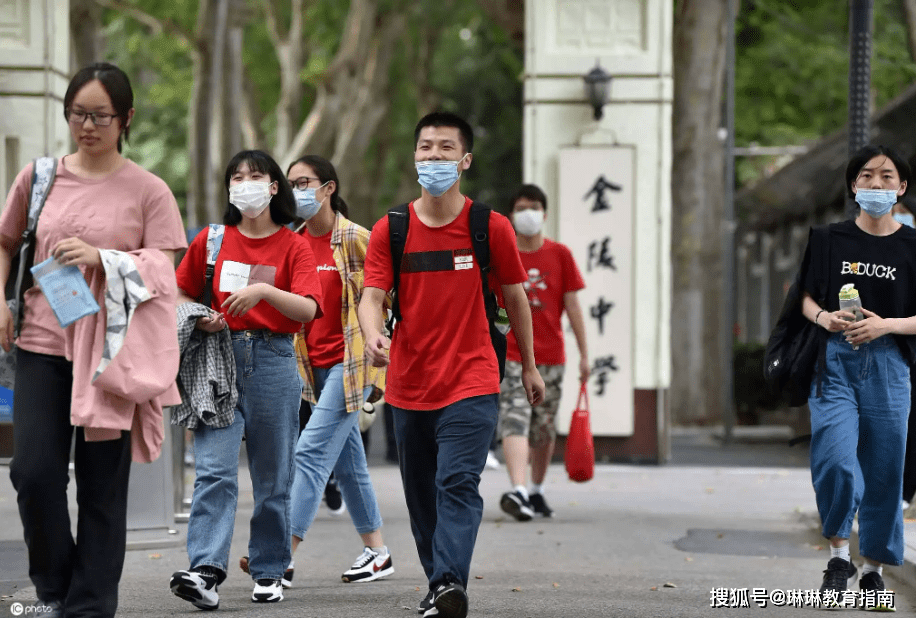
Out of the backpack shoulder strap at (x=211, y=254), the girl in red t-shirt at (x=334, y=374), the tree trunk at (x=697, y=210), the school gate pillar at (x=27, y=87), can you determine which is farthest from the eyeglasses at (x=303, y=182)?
the tree trunk at (x=697, y=210)

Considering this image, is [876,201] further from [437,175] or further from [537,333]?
[537,333]

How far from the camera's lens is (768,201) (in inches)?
1041

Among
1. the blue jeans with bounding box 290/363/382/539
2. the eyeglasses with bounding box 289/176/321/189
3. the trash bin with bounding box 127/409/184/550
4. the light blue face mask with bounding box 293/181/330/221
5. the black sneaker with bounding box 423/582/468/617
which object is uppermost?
the eyeglasses with bounding box 289/176/321/189

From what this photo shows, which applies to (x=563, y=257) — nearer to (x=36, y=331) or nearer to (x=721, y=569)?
(x=721, y=569)

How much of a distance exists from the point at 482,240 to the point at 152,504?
3644mm

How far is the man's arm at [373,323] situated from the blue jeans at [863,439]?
203 cm

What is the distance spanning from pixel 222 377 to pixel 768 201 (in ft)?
69.2

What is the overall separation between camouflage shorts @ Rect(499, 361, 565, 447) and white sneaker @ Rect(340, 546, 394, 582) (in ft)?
7.76

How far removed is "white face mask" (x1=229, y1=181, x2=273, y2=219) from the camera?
6516 millimetres

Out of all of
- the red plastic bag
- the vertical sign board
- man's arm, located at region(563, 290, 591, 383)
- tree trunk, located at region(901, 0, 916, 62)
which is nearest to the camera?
the red plastic bag

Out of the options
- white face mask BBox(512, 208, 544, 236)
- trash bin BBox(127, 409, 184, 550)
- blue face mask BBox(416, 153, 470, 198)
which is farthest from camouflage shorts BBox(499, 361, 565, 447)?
blue face mask BBox(416, 153, 470, 198)

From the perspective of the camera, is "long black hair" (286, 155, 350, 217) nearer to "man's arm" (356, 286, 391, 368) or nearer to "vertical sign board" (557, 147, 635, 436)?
"man's arm" (356, 286, 391, 368)

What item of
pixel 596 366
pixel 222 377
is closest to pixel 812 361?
pixel 222 377

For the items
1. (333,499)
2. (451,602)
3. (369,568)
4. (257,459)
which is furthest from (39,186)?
(333,499)
